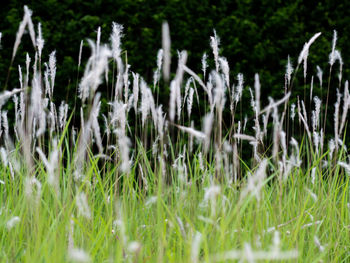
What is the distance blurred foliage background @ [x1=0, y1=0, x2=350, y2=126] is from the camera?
14.1 ft

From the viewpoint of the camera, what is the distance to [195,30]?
4426 mm

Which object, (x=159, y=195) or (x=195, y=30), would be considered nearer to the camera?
(x=159, y=195)

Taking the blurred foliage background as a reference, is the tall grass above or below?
below

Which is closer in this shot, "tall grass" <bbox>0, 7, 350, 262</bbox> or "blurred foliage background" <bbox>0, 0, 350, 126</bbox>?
"tall grass" <bbox>0, 7, 350, 262</bbox>

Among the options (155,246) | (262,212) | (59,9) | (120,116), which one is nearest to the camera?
(120,116)

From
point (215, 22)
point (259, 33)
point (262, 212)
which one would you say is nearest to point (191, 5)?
point (215, 22)

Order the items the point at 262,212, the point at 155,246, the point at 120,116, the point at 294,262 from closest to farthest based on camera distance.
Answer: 1. the point at 120,116
2. the point at 294,262
3. the point at 155,246
4. the point at 262,212

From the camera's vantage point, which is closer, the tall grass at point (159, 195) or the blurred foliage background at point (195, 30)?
the tall grass at point (159, 195)

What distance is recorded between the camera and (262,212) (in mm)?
2209

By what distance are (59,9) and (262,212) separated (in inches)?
115

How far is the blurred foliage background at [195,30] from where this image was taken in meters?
4.30

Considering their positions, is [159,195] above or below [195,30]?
below

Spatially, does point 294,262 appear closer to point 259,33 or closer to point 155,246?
point 155,246

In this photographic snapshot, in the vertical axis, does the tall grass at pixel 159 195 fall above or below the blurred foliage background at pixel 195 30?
below
